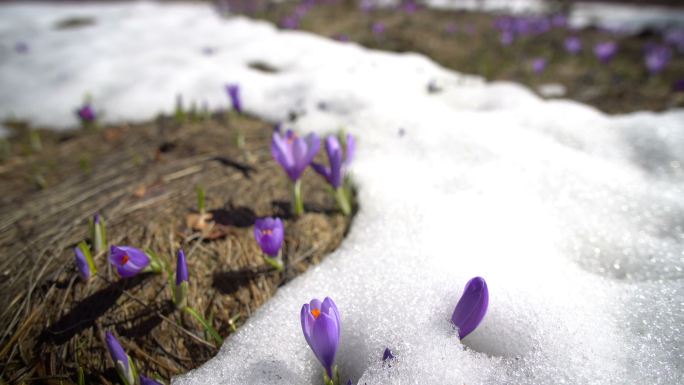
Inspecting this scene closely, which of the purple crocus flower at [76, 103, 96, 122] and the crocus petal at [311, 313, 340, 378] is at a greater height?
the crocus petal at [311, 313, 340, 378]

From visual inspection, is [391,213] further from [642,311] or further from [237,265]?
[642,311]

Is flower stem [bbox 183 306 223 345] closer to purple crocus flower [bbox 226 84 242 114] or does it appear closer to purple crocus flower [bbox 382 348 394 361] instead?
purple crocus flower [bbox 382 348 394 361]

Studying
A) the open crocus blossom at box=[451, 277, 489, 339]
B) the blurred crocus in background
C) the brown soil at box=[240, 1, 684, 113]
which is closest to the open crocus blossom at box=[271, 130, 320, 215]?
the blurred crocus in background

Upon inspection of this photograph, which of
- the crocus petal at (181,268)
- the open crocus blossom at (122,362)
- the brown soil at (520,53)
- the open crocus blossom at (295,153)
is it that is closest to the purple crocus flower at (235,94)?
the open crocus blossom at (295,153)

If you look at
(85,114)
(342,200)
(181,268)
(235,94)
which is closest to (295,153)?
(342,200)

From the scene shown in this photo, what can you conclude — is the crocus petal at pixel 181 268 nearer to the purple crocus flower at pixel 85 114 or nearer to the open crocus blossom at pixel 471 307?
the open crocus blossom at pixel 471 307
